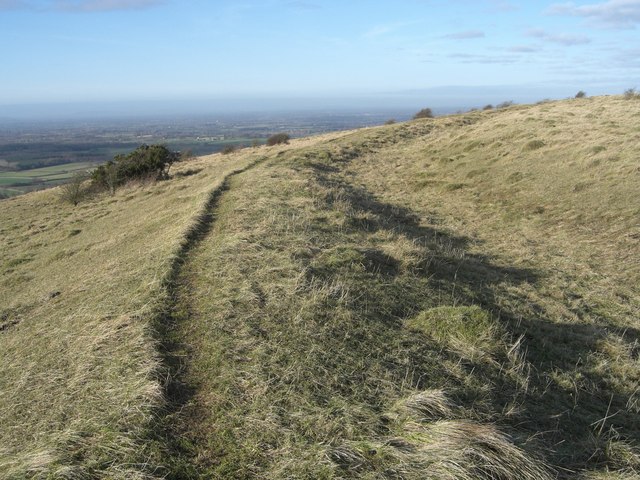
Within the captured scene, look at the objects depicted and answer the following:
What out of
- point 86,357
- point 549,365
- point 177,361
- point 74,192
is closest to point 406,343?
point 549,365

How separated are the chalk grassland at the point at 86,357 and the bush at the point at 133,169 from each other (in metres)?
18.2

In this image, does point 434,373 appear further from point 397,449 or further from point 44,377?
point 44,377

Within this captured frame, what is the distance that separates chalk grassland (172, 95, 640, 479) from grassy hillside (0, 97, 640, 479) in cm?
3

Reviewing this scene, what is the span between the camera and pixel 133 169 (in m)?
32.0

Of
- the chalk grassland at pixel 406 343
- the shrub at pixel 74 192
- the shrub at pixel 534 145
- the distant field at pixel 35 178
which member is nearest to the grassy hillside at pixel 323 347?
the chalk grassland at pixel 406 343

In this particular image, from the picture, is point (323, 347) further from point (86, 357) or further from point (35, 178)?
point (35, 178)

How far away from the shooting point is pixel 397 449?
13.8 ft

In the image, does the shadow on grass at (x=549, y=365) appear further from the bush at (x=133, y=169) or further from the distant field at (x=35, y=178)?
the distant field at (x=35, y=178)

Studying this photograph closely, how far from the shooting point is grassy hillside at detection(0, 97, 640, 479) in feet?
13.9

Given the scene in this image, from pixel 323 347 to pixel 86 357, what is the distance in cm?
328

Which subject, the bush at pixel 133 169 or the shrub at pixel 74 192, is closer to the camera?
the shrub at pixel 74 192

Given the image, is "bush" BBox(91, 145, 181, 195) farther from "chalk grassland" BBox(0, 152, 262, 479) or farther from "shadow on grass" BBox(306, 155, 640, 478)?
"shadow on grass" BBox(306, 155, 640, 478)

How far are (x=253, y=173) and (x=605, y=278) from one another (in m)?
14.5

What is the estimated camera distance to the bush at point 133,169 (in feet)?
104
